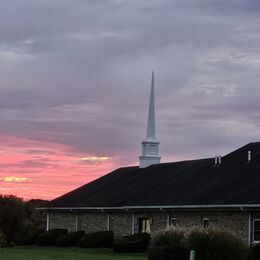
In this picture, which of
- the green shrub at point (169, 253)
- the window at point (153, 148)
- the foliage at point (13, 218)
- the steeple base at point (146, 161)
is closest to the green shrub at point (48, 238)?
the foliage at point (13, 218)

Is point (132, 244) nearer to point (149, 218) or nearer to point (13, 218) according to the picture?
point (149, 218)

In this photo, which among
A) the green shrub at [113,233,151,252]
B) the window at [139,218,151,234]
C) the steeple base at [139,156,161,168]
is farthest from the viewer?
the steeple base at [139,156,161,168]

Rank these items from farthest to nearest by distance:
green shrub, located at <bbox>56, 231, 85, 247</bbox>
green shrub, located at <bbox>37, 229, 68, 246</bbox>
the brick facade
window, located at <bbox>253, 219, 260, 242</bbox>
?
green shrub, located at <bbox>37, 229, 68, 246</bbox>
green shrub, located at <bbox>56, 231, 85, 247</bbox>
the brick facade
window, located at <bbox>253, 219, 260, 242</bbox>

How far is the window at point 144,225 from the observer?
41275 mm

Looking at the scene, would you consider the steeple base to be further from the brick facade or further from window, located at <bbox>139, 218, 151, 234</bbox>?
window, located at <bbox>139, 218, 151, 234</bbox>

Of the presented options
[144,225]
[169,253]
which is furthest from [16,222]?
[169,253]

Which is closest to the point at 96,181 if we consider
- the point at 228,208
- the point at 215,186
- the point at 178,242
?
the point at 215,186

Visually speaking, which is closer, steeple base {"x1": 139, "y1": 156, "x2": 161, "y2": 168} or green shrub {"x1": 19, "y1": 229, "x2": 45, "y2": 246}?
green shrub {"x1": 19, "y1": 229, "x2": 45, "y2": 246}

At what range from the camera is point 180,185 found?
42.0 metres

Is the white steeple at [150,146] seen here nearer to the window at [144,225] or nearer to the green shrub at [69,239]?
the green shrub at [69,239]

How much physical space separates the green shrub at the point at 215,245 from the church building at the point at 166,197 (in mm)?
9775

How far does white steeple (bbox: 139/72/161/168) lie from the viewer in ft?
175

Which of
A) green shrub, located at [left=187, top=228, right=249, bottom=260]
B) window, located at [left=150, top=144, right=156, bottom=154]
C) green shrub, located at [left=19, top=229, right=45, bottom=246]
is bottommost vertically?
green shrub, located at [left=19, top=229, right=45, bottom=246]

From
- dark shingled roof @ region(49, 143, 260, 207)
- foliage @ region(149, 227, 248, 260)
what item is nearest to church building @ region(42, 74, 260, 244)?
dark shingled roof @ region(49, 143, 260, 207)
